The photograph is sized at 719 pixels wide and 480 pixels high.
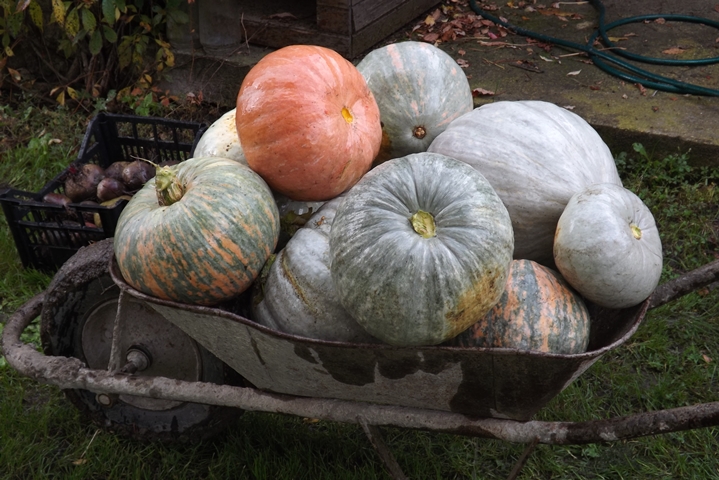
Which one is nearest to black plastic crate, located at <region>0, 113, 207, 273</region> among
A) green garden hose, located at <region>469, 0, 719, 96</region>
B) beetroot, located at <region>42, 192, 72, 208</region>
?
beetroot, located at <region>42, 192, 72, 208</region>

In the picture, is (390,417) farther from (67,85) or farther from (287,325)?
(67,85)

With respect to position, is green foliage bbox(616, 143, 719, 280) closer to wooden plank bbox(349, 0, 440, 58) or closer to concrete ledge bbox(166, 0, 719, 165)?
concrete ledge bbox(166, 0, 719, 165)

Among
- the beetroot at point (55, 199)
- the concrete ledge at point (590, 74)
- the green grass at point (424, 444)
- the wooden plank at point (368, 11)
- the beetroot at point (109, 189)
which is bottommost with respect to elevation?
the green grass at point (424, 444)

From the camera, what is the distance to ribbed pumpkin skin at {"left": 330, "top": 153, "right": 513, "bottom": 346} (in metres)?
1.64

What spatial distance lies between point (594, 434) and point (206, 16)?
3942 millimetres

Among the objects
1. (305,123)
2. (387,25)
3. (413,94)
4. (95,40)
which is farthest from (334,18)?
(305,123)

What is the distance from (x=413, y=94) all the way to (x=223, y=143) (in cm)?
69

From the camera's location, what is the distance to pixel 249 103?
6.72 ft

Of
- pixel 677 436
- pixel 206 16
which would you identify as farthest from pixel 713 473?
pixel 206 16

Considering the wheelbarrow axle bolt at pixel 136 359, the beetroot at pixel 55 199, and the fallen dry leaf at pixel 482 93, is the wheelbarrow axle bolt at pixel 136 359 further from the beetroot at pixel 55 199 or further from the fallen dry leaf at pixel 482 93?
the fallen dry leaf at pixel 482 93

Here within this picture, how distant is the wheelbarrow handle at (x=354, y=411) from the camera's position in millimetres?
1789

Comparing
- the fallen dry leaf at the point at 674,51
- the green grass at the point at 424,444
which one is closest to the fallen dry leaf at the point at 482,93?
the fallen dry leaf at the point at 674,51

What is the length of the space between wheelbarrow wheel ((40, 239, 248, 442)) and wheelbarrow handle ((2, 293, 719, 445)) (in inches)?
7.7

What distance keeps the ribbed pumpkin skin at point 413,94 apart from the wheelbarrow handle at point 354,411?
0.96 m
